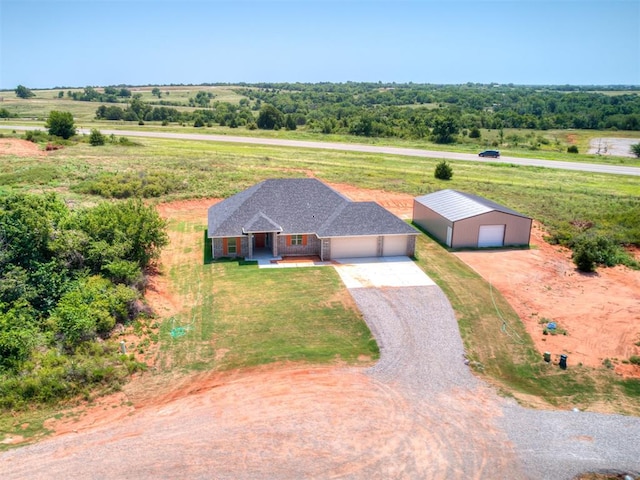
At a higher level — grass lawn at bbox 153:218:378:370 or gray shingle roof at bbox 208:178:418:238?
gray shingle roof at bbox 208:178:418:238

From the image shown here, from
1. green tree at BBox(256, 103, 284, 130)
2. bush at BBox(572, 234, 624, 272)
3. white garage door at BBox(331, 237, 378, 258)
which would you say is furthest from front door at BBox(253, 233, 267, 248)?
green tree at BBox(256, 103, 284, 130)

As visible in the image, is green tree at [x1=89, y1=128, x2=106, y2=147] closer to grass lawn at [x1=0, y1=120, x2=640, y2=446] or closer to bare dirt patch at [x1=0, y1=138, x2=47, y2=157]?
bare dirt patch at [x1=0, y1=138, x2=47, y2=157]

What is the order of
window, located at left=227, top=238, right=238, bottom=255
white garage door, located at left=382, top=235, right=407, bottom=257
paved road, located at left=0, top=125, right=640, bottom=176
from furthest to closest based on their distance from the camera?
paved road, located at left=0, top=125, right=640, bottom=176
white garage door, located at left=382, top=235, right=407, bottom=257
window, located at left=227, top=238, right=238, bottom=255

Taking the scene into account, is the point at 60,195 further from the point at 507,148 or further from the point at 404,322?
the point at 507,148

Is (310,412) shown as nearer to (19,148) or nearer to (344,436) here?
(344,436)

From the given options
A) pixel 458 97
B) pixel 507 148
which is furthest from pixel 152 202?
pixel 458 97

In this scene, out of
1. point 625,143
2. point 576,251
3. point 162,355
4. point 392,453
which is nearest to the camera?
point 392,453

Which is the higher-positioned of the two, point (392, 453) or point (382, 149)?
point (382, 149)
